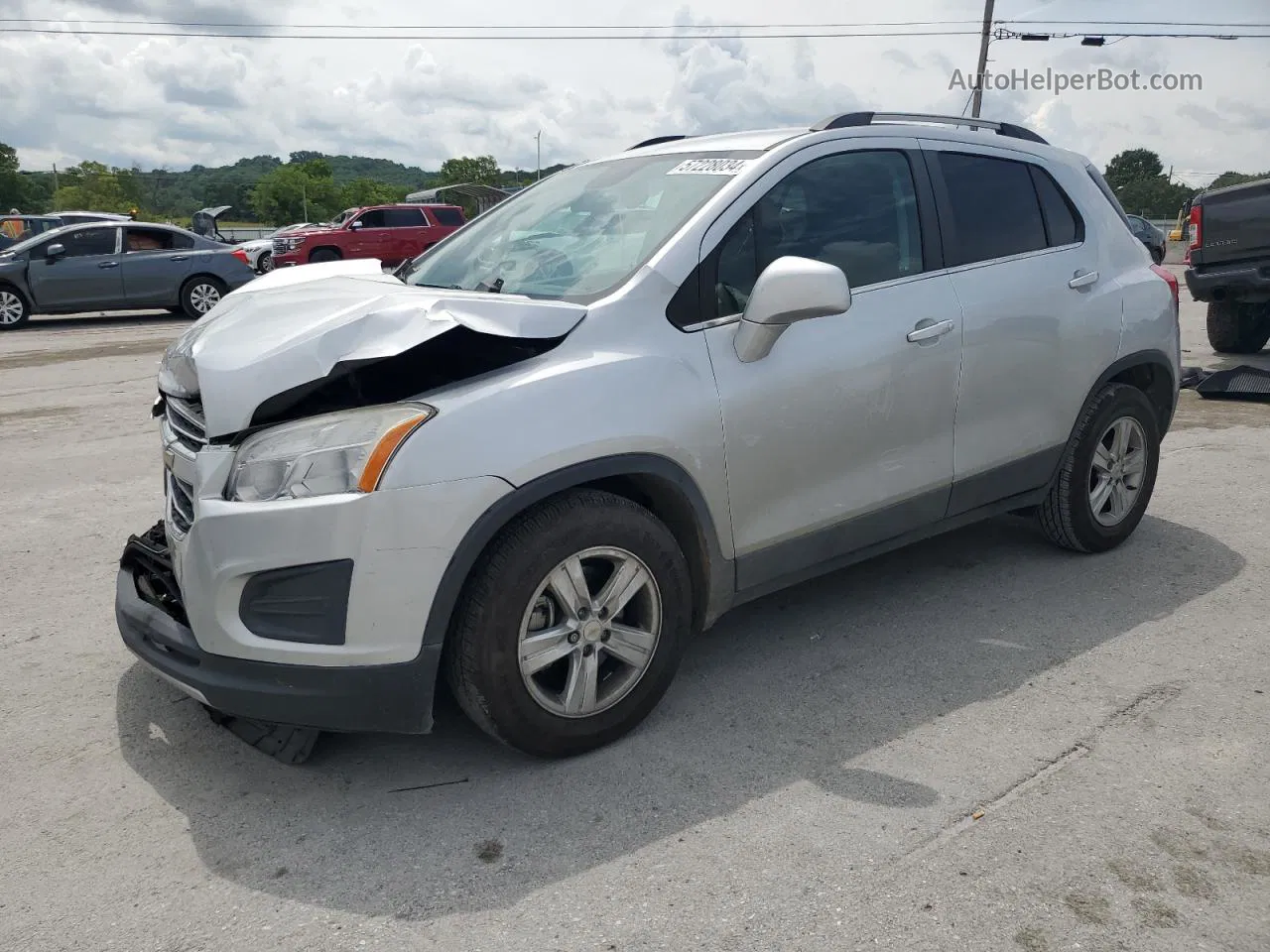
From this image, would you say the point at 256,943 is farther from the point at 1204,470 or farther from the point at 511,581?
the point at 1204,470

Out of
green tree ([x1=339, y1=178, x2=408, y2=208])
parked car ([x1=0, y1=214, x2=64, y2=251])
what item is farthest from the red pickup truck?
green tree ([x1=339, y1=178, x2=408, y2=208])

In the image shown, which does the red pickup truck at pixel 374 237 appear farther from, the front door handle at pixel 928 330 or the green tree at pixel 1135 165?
the green tree at pixel 1135 165

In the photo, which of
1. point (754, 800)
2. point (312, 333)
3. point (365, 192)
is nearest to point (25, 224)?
point (312, 333)

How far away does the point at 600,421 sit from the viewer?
3.05m

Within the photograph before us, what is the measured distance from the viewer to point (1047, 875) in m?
2.63

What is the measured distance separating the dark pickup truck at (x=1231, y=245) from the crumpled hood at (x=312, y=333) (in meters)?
8.93

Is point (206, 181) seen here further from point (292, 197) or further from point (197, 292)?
point (197, 292)

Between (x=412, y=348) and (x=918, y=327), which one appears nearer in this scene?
(x=412, y=348)

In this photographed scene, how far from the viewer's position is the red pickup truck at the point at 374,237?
25.1m

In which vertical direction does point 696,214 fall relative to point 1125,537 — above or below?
above

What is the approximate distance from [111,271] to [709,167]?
48.9 feet

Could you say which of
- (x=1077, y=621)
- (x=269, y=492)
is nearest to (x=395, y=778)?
(x=269, y=492)

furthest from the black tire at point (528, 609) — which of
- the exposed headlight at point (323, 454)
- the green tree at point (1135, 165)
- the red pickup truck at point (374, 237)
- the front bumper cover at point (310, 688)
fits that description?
the green tree at point (1135, 165)

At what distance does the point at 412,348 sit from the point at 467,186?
1203 inches
